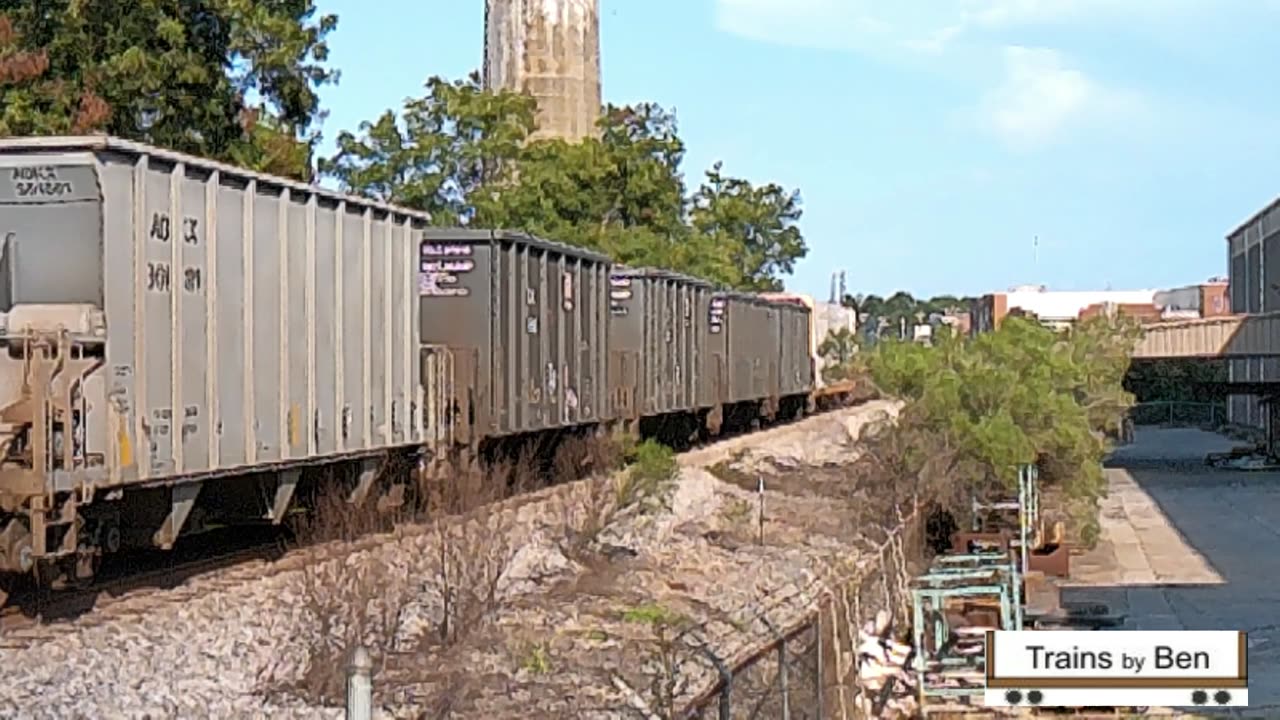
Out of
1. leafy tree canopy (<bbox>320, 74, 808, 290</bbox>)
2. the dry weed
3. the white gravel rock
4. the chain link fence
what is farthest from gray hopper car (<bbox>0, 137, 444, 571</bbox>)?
leafy tree canopy (<bbox>320, 74, 808, 290</bbox>)

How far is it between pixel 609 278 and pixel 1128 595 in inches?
448

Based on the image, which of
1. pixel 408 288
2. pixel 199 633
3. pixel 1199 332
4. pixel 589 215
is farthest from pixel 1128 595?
pixel 589 215

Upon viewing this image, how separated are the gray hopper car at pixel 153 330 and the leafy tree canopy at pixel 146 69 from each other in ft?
54.6

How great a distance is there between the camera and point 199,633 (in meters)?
13.1

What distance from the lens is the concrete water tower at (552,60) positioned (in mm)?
67312

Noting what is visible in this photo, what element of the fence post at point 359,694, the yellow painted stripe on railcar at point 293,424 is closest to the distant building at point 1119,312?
the yellow painted stripe on railcar at point 293,424

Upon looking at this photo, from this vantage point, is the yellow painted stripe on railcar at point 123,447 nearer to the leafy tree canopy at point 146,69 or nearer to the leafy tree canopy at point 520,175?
the leafy tree canopy at point 146,69

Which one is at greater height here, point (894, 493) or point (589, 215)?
point (589, 215)

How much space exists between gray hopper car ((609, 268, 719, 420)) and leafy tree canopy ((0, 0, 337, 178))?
8412mm

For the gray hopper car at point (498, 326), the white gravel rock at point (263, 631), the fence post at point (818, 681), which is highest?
the gray hopper car at point (498, 326)

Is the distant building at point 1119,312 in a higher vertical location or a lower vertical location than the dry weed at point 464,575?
higher

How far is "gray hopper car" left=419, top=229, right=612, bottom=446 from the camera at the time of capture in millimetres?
22500

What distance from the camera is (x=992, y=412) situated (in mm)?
26391

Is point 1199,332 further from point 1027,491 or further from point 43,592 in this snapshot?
point 43,592
